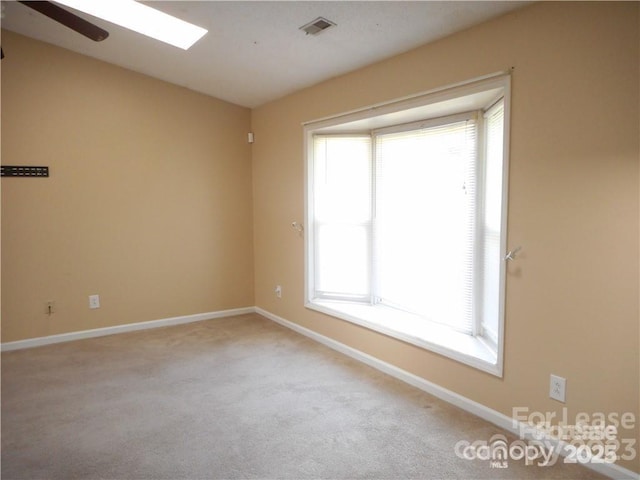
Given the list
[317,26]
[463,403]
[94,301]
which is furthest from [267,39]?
[94,301]

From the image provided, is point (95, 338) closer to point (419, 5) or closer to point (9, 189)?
point (9, 189)

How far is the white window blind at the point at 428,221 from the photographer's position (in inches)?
116

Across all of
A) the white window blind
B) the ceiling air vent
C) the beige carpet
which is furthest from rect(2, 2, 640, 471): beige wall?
the ceiling air vent

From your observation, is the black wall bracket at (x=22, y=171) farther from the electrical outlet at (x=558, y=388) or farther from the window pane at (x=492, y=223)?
the electrical outlet at (x=558, y=388)

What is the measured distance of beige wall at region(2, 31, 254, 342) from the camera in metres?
3.59

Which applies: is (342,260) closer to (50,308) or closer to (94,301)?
(94,301)

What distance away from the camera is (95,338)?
392cm

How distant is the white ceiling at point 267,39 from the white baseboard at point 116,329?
2373 millimetres

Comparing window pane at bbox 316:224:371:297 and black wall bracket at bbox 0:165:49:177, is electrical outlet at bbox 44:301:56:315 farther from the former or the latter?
window pane at bbox 316:224:371:297

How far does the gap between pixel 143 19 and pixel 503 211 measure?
261 centimetres

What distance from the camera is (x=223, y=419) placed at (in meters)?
2.46

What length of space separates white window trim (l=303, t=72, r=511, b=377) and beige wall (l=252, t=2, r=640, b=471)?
0.18 ft

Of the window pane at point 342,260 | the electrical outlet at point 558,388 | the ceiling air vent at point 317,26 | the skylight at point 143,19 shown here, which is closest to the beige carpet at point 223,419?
the electrical outlet at point 558,388

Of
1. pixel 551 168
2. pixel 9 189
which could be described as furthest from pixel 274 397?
pixel 9 189
